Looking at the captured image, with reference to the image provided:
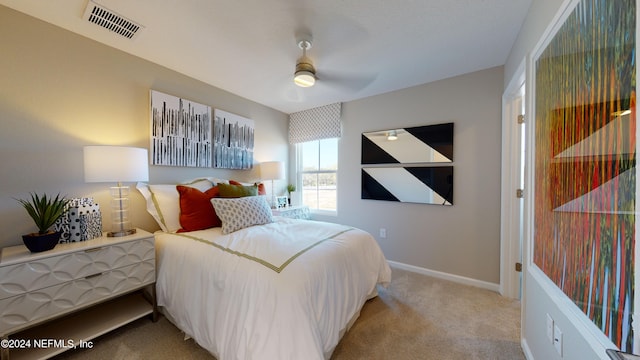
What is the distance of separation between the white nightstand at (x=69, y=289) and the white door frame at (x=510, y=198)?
10.6ft

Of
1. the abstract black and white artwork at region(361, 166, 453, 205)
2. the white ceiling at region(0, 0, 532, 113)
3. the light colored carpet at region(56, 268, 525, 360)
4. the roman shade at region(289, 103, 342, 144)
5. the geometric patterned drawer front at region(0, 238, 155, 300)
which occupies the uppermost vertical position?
the white ceiling at region(0, 0, 532, 113)

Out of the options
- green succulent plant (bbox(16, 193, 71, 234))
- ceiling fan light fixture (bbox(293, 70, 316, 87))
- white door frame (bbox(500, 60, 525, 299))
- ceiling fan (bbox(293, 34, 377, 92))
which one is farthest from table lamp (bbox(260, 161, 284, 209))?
white door frame (bbox(500, 60, 525, 299))

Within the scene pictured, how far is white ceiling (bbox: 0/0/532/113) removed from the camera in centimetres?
152

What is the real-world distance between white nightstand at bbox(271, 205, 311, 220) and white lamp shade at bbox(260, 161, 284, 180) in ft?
1.56

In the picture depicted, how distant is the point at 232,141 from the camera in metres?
2.98

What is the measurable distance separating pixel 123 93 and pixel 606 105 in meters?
3.17

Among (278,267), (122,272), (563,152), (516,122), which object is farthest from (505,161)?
(122,272)

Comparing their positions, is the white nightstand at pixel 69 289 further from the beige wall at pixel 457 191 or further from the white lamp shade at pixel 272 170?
the beige wall at pixel 457 191

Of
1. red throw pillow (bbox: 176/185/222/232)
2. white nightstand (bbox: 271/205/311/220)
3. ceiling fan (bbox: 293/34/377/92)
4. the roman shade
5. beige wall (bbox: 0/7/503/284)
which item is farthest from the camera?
the roman shade

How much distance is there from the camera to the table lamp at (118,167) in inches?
63.7

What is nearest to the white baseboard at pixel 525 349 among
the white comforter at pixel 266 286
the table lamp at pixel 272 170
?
the white comforter at pixel 266 286

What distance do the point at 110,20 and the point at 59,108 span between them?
809mm

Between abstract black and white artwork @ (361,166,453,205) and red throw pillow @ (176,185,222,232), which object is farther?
abstract black and white artwork @ (361,166,453,205)

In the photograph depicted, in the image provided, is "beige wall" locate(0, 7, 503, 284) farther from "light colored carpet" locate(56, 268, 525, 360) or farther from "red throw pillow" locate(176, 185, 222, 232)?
"light colored carpet" locate(56, 268, 525, 360)
